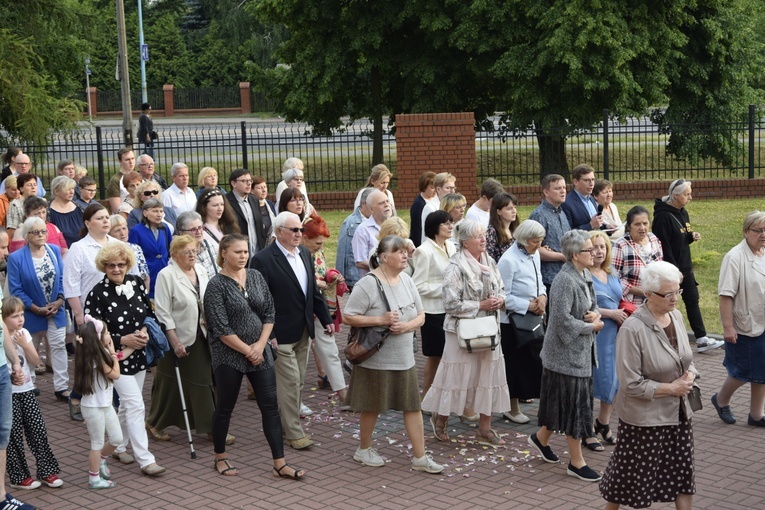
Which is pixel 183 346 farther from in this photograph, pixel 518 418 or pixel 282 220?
pixel 518 418

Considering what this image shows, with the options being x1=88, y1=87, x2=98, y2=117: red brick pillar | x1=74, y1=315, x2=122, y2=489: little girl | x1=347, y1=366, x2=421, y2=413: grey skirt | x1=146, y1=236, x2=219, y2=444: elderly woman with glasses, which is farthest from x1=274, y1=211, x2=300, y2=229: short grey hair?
x1=88, y1=87, x2=98, y2=117: red brick pillar

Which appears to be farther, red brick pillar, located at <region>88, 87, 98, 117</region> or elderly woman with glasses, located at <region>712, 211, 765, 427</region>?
red brick pillar, located at <region>88, 87, 98, 117</region>

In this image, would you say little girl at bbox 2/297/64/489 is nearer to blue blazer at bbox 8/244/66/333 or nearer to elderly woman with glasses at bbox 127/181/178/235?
blue blazer at bbox 8/244/66/333

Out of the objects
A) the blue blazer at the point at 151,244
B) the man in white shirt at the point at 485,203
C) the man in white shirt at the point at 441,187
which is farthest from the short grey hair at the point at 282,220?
the man in white shirt at the point at 441,187

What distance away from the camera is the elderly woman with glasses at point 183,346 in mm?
7934

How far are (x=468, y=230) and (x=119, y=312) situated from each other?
2.63 m

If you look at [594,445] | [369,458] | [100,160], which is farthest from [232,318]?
[100,160]

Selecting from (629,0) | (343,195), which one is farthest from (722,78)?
(343,195)

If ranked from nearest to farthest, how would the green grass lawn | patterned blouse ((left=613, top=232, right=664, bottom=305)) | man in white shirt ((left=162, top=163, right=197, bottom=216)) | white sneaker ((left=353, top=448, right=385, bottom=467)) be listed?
white sneaker ((left=353, top=448, right=385, bottom=467)) → patterned blouse ((left=613, top=232, right=664, bottom=305)) → man in white shirt ((left=162, top=163, right=197, bottom=216)) → the green grass lawn

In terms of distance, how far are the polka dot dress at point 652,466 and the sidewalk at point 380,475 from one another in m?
0.72

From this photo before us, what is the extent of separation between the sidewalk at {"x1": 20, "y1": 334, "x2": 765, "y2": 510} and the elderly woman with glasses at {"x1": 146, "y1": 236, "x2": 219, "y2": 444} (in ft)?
0.74

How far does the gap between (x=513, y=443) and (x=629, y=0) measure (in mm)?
16338

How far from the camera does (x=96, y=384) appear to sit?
7.20 metres

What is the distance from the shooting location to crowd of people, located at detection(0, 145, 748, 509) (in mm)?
6238
